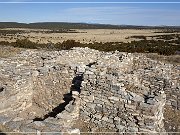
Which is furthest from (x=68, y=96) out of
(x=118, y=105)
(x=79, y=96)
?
(x=118, y=105)

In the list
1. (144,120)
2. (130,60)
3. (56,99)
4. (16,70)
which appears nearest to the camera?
(144,120)

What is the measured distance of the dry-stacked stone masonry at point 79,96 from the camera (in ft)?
27.6

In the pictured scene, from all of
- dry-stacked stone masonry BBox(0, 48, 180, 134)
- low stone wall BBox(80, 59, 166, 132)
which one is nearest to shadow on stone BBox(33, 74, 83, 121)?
dry-stacked stone masonry BBox(0, 48, 180, 134)

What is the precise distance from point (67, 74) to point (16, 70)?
7.93 feet

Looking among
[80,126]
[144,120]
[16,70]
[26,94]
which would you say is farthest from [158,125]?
[16,70]

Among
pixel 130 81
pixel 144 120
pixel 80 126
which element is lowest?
pixel 80 126

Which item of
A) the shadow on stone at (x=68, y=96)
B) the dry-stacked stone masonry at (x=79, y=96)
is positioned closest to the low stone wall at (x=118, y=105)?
the dry-stacked stone masonry at (x=79, y=96)

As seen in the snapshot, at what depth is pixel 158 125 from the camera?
870cm

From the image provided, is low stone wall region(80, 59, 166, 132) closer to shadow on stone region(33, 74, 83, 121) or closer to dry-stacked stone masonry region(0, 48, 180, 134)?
dry-stacked stone masonry region(0, 48, 180, 134)

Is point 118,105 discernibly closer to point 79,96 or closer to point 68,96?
point 79,96

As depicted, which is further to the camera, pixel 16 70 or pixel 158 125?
pixel 16 70

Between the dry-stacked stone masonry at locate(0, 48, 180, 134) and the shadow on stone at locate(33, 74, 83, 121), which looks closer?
the dry-stacked stone masonry at locate(0, 48, 180, 134)

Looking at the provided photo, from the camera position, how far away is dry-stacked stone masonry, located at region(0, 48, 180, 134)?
8406 millimetres

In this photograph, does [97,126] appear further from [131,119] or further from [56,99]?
[56,99]
